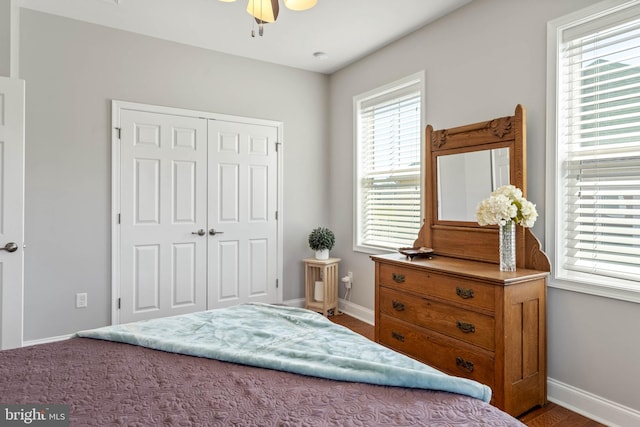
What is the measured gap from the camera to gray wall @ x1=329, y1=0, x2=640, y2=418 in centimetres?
208

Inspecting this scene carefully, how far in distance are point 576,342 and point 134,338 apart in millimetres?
2443

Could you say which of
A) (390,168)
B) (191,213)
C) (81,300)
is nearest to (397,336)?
(390,168)

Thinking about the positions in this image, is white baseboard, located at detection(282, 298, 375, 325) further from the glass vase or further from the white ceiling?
the white ceiling

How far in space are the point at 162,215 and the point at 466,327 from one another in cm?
274

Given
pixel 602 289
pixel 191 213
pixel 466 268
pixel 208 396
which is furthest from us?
pixel 191 213

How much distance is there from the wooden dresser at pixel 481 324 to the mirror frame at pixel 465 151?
0.12m

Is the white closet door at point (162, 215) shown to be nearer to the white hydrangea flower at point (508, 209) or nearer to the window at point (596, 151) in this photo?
the white hydrangea flower at point (508, 209)

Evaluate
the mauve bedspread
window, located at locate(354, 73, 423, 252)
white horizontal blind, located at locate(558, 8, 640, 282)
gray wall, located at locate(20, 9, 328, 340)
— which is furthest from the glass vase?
gray wall, located at locate(20, 9, 328, 340)

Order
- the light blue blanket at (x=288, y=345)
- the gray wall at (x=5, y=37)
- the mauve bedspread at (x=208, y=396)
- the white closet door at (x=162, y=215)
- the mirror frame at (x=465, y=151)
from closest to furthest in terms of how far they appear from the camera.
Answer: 1. the mauve bedspread at (x=208, y=396)
2. the light blue blanket at (x=288, y=345)
3. the mirror frame at (x=465, y=151)
4. the gray wall at (x=5, y=37)
5. the white closet door at (x=162, y=215)

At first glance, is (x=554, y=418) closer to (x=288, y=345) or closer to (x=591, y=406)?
(x=591, y=406)

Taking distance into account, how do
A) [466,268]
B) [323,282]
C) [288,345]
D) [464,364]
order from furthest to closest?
[323,282], [466,268], [464,364], [288,345]

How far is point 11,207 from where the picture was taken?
253 cm

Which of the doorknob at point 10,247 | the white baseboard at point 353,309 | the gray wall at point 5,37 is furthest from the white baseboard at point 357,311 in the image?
the gray wall at point 5,37

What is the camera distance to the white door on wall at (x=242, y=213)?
372 cm
